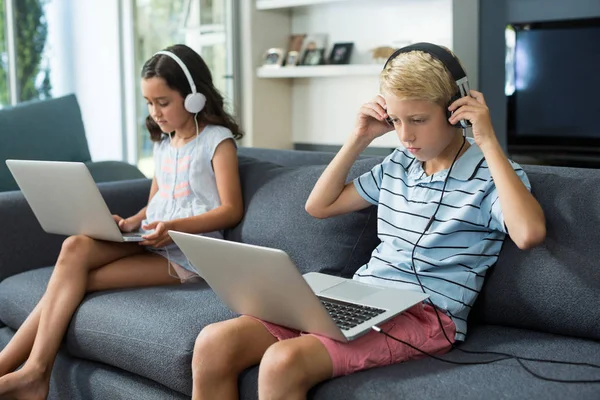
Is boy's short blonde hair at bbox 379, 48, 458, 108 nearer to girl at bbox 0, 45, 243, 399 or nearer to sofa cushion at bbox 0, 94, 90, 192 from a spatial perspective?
girl at bbox 0, 45, 243, 399

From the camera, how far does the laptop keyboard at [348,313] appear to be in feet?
5.00

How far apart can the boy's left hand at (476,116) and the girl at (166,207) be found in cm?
82

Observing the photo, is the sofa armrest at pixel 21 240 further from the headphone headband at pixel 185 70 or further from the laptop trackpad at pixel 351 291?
the laptop trackpad at pixel 351 291

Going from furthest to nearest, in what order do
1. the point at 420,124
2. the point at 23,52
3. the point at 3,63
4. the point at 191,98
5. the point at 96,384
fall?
the point at 23,52, the point at 3,63, the point at 191,98, the point at 96,384, the point at 420,124

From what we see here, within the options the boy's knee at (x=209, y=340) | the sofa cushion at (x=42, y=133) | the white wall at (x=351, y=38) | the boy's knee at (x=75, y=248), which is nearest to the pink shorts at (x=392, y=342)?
the boy's knee at (x=209, y=340)

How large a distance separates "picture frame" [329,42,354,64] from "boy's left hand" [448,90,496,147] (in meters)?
3.23

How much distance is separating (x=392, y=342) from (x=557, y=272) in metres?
0.39

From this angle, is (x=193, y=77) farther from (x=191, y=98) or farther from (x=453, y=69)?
(x=453, y=69)

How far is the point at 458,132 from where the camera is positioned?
1.75 m

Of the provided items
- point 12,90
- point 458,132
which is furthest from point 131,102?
point 458,132

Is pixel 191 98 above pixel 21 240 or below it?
above

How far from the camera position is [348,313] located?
1.58m

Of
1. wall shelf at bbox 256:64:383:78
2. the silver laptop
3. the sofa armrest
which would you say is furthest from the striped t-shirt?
wall shelf at bbox 256:64:383:78

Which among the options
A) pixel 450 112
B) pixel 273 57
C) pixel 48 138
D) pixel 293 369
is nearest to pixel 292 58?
pixel 273 57
